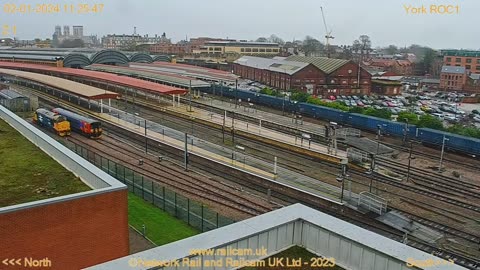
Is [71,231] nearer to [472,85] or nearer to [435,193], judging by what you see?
[435,193]

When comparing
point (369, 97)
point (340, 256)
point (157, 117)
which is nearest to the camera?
point (340, 256)

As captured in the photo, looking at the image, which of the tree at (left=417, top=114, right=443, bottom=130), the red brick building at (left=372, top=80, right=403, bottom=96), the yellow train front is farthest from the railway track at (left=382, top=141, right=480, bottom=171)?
the red brick building at (left=372, top=80, right=403, bottom=96)

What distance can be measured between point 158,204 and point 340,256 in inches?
567

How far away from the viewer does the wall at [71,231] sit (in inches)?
487

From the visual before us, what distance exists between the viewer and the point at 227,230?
9375mm

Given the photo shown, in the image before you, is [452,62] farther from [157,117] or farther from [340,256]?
[340,256]

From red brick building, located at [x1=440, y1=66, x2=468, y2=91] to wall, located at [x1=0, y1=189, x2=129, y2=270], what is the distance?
85.2 meters

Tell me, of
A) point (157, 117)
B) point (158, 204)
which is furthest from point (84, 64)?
point (158, 204)

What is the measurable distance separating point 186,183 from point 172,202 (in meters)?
4.04

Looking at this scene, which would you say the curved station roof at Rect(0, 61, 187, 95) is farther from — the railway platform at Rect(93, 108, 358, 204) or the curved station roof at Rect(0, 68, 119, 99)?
the railway platform at Rect(93, 108, 358, 204)

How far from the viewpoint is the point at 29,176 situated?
1616 centimetres

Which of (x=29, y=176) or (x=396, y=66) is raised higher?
(x=396, y=66)

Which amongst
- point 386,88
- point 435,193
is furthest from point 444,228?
point 386,88

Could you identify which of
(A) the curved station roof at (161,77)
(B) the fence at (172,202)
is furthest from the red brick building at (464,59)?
(B) the fence at (172,202)
